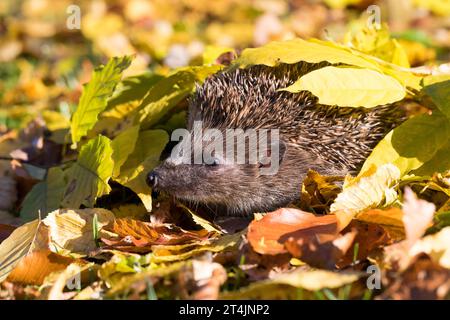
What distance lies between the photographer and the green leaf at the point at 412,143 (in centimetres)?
392

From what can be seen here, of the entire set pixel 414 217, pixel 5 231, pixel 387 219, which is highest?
pixel 414 217

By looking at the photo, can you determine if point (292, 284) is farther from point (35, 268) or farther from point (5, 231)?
point (5, 231)

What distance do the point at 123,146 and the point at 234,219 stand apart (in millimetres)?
779

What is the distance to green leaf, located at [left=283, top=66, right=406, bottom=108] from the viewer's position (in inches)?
150

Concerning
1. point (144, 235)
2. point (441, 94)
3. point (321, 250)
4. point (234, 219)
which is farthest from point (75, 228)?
point (441, 94)

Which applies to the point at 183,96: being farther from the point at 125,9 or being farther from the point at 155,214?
the point at 125,9

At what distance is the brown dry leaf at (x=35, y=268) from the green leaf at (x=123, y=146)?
2.78 feet

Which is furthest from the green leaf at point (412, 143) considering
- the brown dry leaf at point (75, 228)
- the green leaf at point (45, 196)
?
the green leaf at point (45, 196)

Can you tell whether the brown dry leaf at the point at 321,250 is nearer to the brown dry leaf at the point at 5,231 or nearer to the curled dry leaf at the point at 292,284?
the curled dry leaf at the point at 292,284

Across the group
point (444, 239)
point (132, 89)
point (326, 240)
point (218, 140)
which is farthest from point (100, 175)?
point (444, 239)

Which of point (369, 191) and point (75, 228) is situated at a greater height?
point (369, 191)

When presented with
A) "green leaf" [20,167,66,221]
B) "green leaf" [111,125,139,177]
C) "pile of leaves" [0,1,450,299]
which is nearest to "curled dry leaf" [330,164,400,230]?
"pile of leaves" [0,1,450,299]

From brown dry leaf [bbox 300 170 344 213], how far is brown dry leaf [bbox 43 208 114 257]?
107 cm

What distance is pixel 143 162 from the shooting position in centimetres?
431
